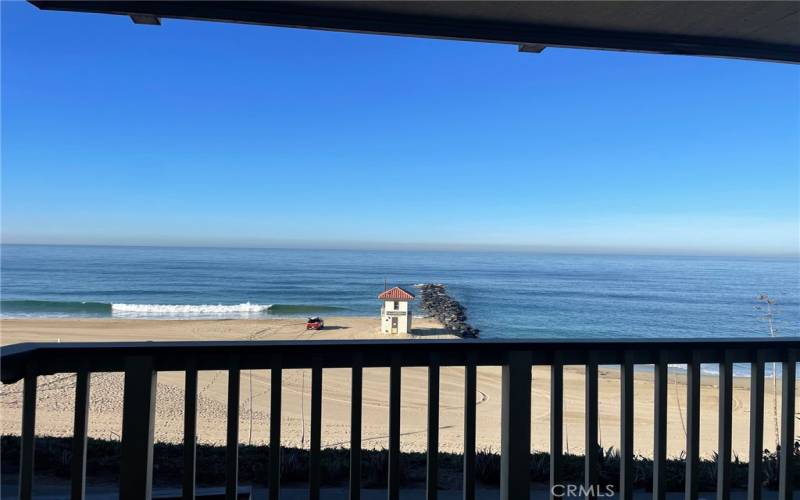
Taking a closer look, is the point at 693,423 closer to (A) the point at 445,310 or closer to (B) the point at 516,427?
(B) the point at 516,427

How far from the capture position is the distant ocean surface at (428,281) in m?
18.5

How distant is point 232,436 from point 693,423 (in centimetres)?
146

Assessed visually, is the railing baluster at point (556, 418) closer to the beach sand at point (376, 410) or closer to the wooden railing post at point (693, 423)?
the wooden railing post at point (693, 423)

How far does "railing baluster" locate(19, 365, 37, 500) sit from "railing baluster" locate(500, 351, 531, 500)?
1323 mm

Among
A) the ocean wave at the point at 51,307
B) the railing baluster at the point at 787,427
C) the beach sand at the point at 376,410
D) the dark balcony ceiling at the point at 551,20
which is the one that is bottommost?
the beach sand at the point at 376,410

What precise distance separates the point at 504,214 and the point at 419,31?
35.9 metres

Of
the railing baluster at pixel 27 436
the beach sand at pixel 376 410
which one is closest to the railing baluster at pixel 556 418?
the railing baluster at pixel 27 436

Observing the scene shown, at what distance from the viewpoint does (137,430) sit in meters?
1.29

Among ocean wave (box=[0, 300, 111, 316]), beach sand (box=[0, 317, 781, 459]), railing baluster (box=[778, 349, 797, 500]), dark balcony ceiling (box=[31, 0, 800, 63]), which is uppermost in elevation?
dark balcony ceiling (box=[31, 0, 800, 63])

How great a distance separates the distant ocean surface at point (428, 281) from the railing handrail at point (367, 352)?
42.4ft

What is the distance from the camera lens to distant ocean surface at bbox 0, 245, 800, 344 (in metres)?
18.5

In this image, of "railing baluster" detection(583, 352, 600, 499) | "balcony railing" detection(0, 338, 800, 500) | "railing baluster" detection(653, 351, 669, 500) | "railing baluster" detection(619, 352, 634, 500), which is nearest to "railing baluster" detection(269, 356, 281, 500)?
"balcony railing" detection(0, 338, 800, 500)

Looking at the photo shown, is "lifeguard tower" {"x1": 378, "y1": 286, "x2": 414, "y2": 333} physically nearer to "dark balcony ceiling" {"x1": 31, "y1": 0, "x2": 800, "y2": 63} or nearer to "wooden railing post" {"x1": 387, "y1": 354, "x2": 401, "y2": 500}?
"dark balcony ceiling" {"x1": 31, "y1": 0, "x2": 800, "y2": 63}

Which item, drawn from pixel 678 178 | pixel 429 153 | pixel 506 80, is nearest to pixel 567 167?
pixel 678 178
